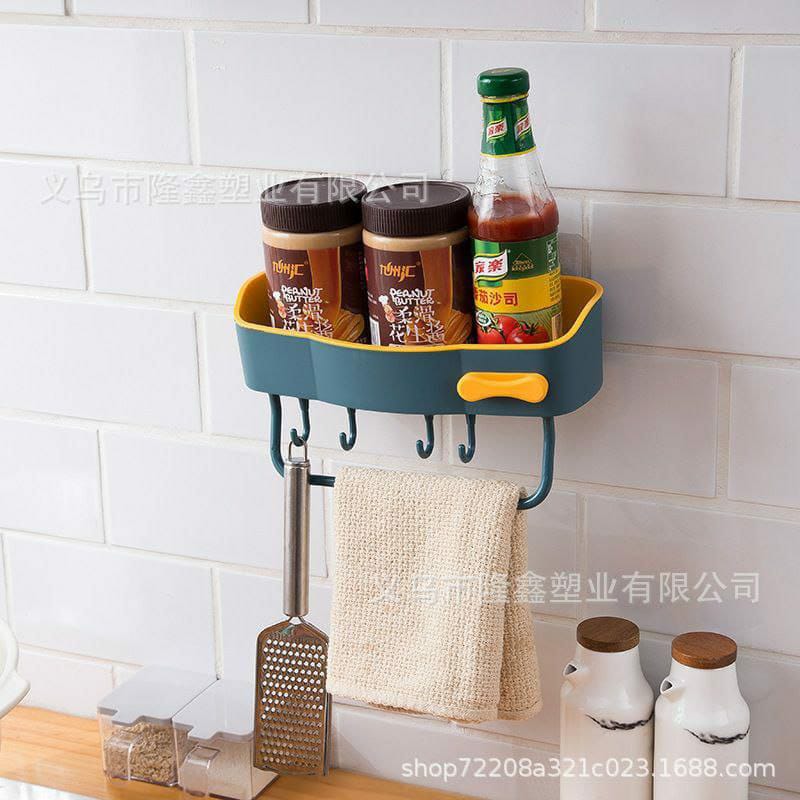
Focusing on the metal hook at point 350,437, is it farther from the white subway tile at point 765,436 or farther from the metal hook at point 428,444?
the white subway tile at point 765,436

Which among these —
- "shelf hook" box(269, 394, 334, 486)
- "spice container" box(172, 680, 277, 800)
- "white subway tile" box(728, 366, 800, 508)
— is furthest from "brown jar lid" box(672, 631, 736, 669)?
"spice container" box(172, 680, 277, 800)

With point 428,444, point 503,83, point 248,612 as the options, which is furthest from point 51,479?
point 503,83

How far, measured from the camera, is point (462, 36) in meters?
0.98

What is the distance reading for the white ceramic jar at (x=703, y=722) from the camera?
99cm

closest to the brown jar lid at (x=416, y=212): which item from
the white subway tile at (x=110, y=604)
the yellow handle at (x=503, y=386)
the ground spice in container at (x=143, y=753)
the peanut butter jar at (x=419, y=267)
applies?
the peanut butter jar at (x=419, y=267)

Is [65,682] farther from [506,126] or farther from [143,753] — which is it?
[506,126]

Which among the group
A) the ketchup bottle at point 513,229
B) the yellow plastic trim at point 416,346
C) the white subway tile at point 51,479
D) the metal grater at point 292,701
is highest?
the ketchup bottle at point 513,229

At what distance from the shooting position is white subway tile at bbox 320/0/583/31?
0.95m

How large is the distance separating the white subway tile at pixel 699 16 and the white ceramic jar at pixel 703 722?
1.61 ft

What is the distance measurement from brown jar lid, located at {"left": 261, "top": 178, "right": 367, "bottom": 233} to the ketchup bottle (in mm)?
105

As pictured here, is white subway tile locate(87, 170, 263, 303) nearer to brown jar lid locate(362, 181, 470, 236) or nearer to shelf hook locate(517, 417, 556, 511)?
brown jar lid locate(362, 181, 470, 236)

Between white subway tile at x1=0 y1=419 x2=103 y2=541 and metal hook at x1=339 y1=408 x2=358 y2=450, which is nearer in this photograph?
metal hook at x1=339 y1=408 x2=358 y2=450

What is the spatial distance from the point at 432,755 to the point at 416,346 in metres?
0.47

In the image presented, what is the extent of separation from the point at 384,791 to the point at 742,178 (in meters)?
0.68
